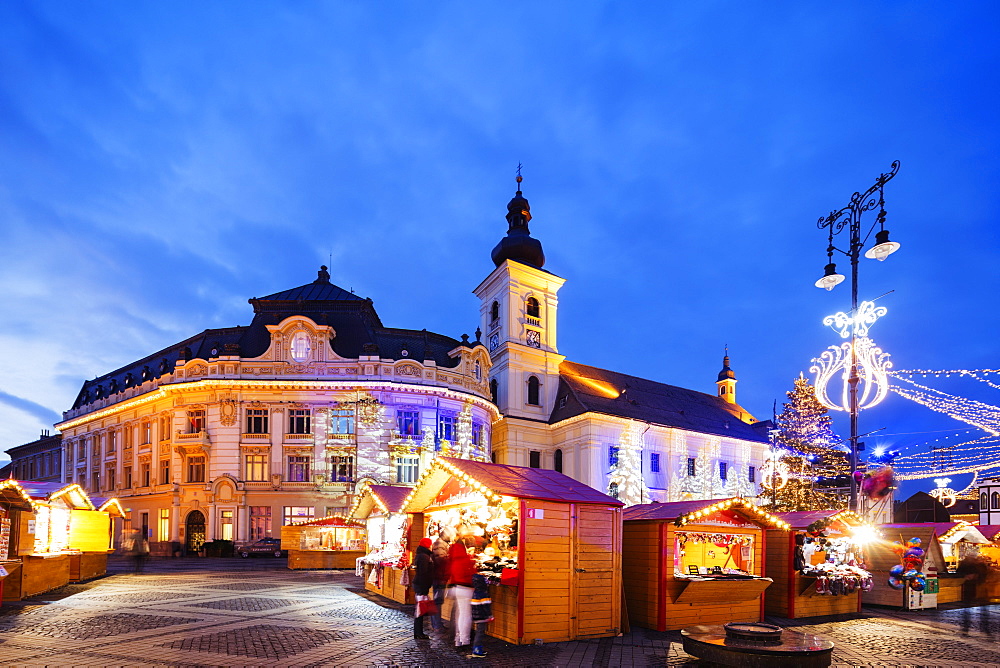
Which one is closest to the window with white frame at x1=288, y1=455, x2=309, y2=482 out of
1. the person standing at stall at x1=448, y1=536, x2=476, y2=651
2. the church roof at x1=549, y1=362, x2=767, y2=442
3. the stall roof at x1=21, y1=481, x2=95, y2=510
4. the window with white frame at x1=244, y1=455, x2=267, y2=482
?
the window with white frame at x1=244, y1=455, x2=267, y2=482

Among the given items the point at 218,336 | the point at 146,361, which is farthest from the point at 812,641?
the point at 146,361

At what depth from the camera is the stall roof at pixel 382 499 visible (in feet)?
65.9

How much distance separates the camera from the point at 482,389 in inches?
1778

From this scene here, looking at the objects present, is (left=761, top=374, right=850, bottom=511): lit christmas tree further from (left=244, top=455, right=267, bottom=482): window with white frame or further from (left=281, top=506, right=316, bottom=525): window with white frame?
(left=244, top=455, right=267, bottom=482): window with white frame

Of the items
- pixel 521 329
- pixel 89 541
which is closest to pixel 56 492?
pixel 89 541

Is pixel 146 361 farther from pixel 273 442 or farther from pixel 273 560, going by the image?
pixel 273 560

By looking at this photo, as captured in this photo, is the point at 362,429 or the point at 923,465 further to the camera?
the point at 362,429

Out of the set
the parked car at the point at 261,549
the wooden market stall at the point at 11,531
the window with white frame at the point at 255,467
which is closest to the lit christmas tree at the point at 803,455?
the parked car at the point at 261,549

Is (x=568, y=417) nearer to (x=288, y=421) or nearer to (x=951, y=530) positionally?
(x=288, y=421)

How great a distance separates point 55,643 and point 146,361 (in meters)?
40.8

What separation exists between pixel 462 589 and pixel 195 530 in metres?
33.5

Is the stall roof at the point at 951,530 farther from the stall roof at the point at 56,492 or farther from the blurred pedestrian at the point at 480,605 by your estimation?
the stall roof at the point at 56,492

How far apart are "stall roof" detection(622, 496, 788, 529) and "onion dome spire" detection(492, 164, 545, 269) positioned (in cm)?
3931

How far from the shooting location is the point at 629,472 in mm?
50281
